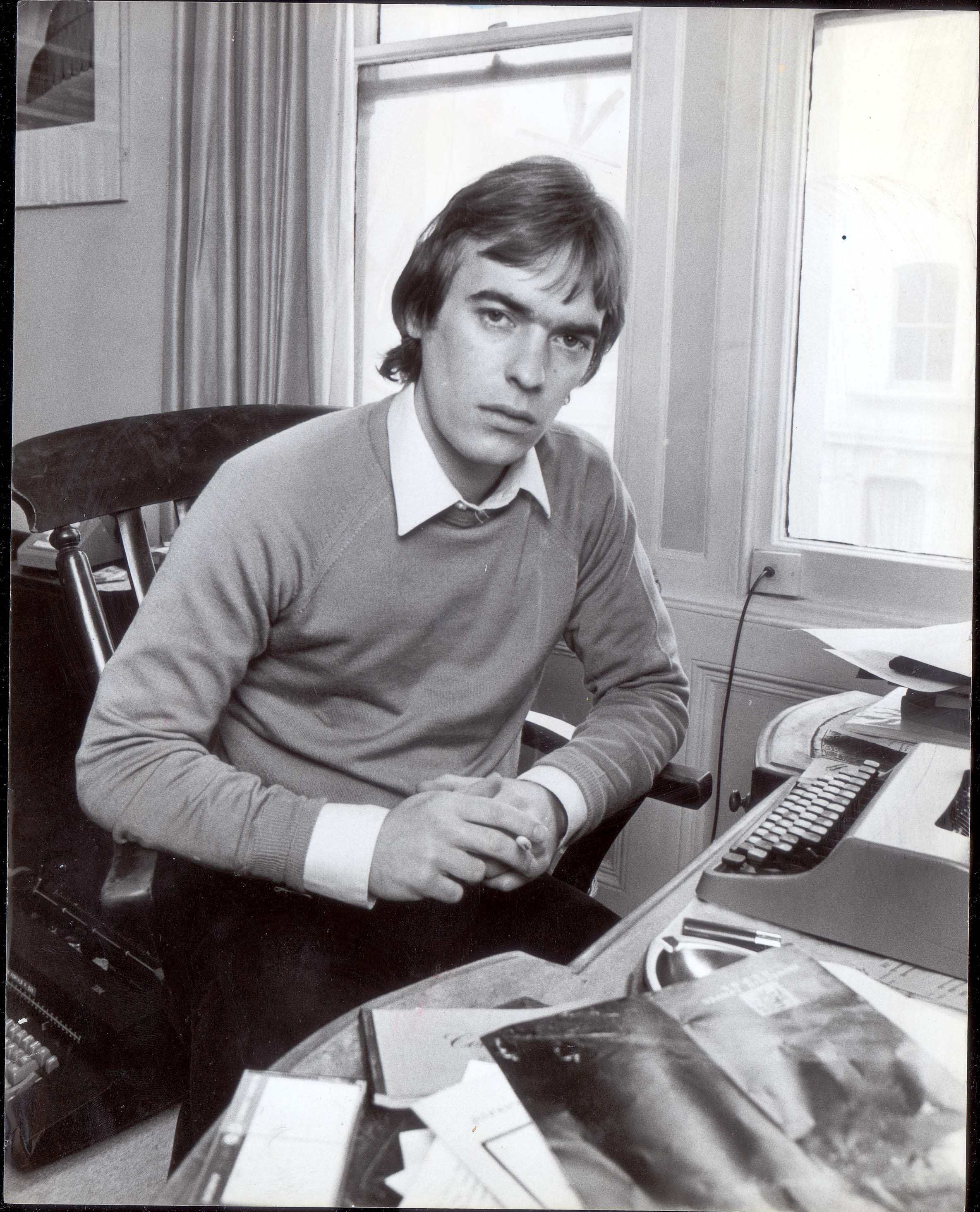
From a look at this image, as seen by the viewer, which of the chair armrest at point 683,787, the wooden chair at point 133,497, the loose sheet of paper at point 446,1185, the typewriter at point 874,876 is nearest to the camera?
the loose sheet of paper at point 446,1185

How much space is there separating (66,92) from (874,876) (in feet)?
2.90

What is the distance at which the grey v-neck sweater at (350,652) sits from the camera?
2.39 feet

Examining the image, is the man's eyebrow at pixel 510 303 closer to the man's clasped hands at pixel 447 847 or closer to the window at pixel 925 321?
the window at pixel 925 321

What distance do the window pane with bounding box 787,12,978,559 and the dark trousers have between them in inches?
20.4

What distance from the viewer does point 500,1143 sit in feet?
1.77

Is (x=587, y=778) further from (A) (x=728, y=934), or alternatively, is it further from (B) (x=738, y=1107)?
(B) (x=738, y=1107)

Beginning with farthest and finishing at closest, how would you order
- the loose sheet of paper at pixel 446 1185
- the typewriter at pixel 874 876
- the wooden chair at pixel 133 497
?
the wooden chair at pixel 133 497 < the typewriter at pixel 874 876 < the loose sheet of paper at pixel 446 1185

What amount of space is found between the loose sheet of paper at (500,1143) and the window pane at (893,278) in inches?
22.8

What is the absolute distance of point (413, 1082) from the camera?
55cm

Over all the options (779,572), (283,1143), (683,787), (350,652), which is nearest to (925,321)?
(779,572)

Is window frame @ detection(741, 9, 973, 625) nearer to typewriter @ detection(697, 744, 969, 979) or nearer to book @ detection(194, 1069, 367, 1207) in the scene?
typewriter @ detection(697, 744, 969, 979)

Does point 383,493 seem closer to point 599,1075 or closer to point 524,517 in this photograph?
point 524,517

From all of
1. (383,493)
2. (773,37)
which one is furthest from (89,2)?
(773,37)

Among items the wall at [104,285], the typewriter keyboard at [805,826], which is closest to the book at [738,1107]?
the typewriter keyboard at [805,826]
